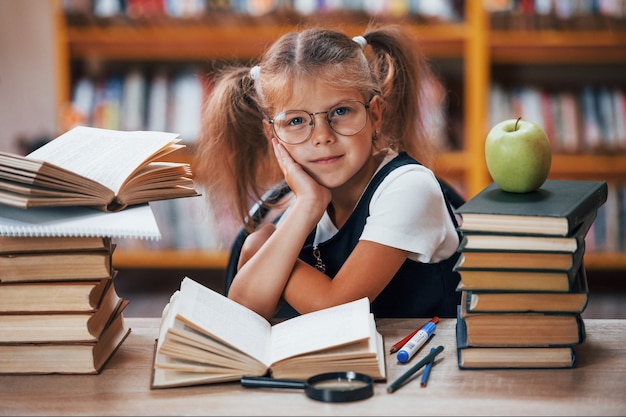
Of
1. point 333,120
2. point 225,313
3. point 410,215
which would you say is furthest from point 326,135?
point 225,313

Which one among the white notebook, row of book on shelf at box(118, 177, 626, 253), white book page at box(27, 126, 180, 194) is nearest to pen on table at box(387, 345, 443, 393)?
the white notebook

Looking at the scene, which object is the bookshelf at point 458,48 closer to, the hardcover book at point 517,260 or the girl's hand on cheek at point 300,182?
the girl's hand on cheek at point 300,182

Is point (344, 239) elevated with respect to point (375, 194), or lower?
lower

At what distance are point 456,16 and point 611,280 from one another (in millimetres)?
1389

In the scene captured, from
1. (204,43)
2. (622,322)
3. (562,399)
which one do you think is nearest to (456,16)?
(204,43)

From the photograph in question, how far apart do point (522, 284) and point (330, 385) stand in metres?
0.30

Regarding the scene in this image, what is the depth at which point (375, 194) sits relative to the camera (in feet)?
5.18

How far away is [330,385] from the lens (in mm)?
1092

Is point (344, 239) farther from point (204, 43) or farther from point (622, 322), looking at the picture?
point (204, 43)

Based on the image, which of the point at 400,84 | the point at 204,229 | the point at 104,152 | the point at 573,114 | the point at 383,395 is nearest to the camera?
the point at 383,395

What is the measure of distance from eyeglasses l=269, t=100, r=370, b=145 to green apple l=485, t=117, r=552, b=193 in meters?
0.35

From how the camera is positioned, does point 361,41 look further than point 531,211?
Yes

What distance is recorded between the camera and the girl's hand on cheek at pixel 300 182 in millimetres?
1545

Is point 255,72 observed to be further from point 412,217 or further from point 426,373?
point 426,373
